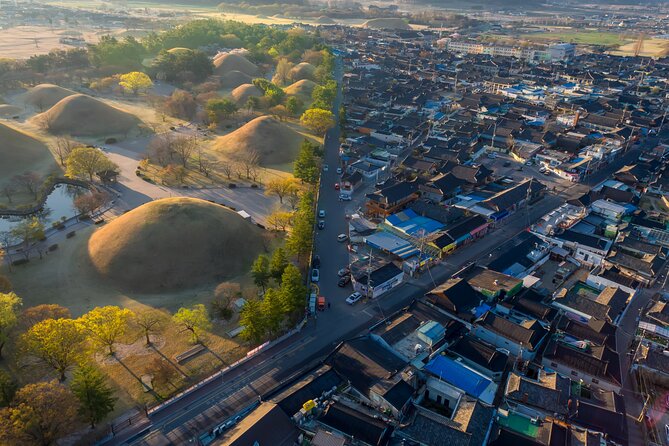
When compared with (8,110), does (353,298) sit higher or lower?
lower

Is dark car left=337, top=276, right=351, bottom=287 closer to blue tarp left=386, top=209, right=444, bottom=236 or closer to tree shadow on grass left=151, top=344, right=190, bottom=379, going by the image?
blue tarp left=386, top=209, right=444, bottom=236

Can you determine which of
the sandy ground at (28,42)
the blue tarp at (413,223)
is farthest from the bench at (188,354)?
the sandy ground at (28,42)

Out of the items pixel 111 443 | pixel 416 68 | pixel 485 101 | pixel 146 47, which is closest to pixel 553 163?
pixel 485 101

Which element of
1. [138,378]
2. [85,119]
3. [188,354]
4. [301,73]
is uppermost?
[301,73]

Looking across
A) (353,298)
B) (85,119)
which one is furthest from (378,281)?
(85,119)

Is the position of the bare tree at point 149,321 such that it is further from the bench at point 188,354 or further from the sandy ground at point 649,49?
the sandy ground at point 649,49

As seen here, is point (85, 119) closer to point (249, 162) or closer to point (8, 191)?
point (8, 191)
